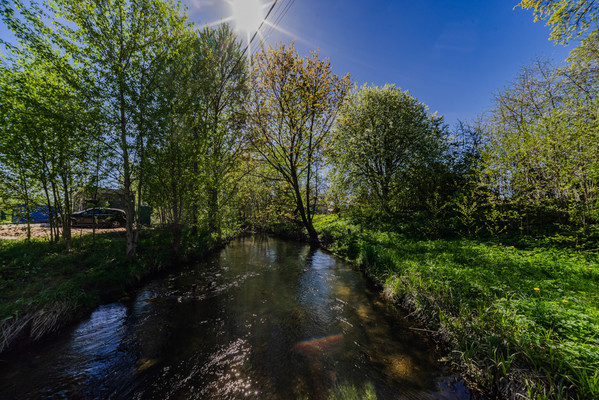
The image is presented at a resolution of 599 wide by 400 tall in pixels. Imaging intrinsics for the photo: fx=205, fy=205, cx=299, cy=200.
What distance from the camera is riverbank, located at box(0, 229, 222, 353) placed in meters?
4.69

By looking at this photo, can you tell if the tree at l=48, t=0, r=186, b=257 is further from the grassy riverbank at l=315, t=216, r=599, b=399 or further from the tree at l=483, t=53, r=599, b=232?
the tree at l=483, t=53, r=599, b=232

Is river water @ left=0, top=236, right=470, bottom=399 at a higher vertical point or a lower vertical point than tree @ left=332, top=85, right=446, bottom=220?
lower

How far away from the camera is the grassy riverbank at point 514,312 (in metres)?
2.89

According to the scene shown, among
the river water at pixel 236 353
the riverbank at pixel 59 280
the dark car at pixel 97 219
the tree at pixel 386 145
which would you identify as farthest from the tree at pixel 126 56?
the tree at pixel 386 145

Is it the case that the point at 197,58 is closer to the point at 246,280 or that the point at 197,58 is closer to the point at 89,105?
the point at 89,105

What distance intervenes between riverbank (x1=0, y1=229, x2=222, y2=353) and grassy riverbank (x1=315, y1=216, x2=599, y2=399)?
9.29 m

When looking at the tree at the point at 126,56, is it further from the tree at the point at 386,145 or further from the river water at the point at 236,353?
the tree at the point at 386,145

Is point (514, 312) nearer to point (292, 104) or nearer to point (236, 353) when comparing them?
point (236, 353)

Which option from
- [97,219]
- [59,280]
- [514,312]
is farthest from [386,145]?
[97,219]

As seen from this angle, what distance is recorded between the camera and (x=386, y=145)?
18.0m

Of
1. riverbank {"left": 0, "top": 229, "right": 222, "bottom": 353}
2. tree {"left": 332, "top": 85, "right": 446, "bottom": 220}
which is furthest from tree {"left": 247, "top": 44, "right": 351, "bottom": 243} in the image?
riverbank {"left": 0, "top": 229, "right": 222, "bottom": 353}

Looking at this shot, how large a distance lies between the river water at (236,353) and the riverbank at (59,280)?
447 millimetres

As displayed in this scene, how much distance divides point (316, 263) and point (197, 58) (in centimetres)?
1588

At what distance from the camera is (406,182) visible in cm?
1680
